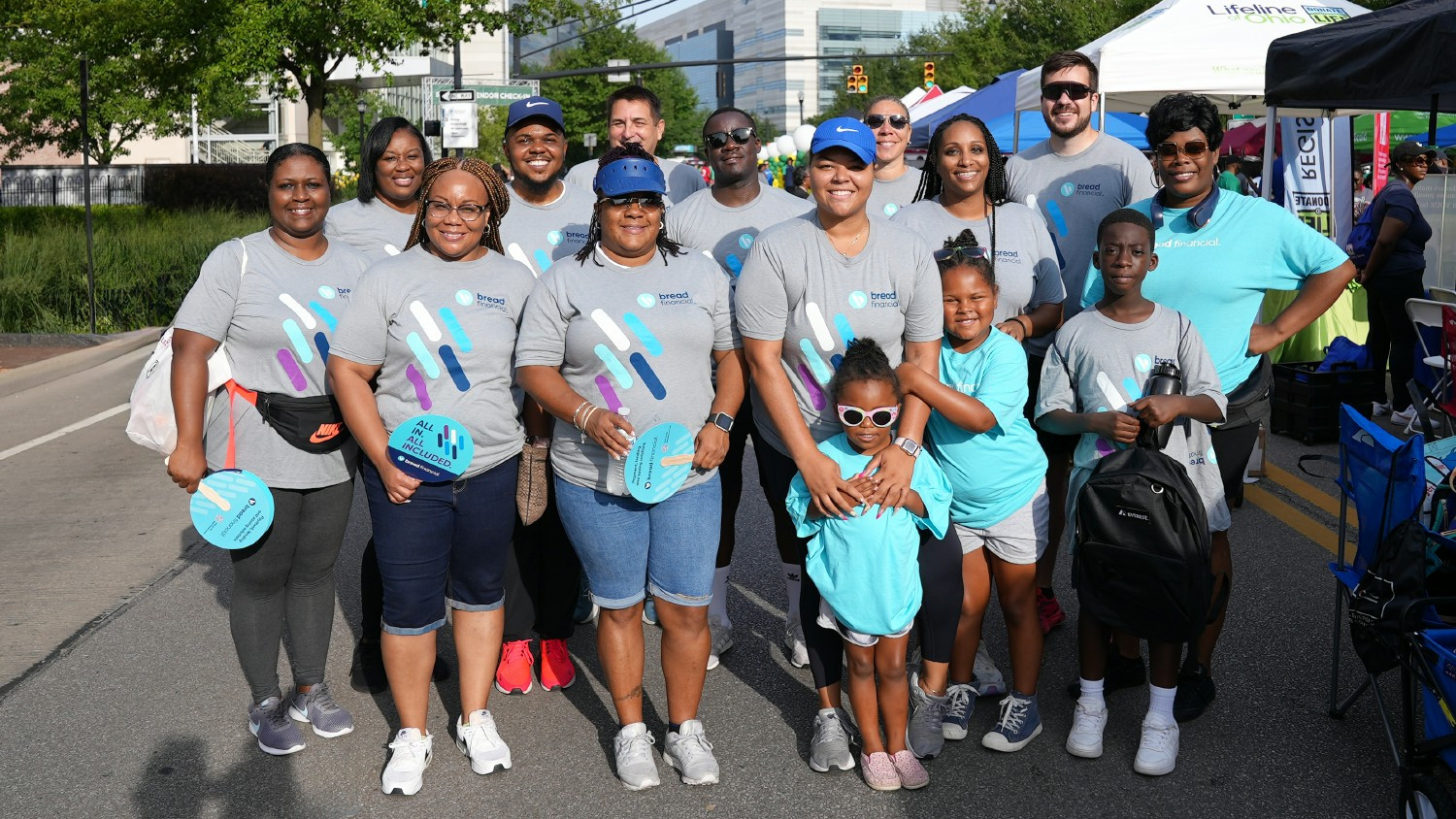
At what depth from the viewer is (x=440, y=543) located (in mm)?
3840

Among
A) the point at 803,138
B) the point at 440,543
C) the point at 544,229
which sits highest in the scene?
the point at 803,138

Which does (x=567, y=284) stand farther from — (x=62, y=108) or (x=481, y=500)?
(x=62, y=108)

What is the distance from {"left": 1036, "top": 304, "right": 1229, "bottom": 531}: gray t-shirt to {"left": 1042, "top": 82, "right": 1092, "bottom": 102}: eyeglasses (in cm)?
114

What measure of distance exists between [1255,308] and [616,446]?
223 centimetres

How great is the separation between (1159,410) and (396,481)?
2.26 m

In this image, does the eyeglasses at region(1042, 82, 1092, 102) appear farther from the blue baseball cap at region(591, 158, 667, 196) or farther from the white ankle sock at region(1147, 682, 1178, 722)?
the white ankle sock at region(1147, 682, 1178, 722)

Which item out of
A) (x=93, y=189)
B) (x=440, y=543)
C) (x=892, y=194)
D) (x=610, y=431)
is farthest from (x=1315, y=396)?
(x=93, y=189)

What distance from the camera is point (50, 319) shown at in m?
14.7

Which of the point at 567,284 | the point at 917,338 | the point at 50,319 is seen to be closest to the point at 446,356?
the point at 567,284

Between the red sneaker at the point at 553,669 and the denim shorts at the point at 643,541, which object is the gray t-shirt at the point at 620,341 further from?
the red sneaker at the point at 553,669

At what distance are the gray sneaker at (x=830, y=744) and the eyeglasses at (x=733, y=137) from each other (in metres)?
2.15

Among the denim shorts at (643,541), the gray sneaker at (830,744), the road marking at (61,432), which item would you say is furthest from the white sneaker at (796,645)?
the road marking at (61,432)

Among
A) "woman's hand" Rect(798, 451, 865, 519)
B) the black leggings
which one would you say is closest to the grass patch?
the black leggings

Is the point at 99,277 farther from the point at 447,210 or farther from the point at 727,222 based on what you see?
the point at 447,210
